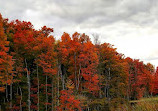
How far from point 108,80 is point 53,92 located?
49.5 ft

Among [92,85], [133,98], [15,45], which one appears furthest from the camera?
[133,98]

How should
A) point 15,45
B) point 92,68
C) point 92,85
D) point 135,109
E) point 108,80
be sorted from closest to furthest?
point 135,109 < point 15,45 < point 92,85 < point 92,68 < point 108,80

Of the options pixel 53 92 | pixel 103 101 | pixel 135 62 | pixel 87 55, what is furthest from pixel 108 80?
pixel 135 62

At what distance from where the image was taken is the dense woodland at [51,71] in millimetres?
27430

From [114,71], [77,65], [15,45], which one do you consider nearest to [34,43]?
[15,45]

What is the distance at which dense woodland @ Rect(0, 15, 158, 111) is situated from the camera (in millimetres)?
27430

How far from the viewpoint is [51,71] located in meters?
30.1

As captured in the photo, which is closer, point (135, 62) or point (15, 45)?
point (15, 45)

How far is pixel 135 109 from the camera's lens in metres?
9.26

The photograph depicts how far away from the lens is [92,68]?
38375 millimetres

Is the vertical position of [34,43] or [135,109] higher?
[34,43]

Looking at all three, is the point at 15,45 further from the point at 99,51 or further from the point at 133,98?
the point at 133,98

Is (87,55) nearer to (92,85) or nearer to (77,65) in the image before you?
(77,65)

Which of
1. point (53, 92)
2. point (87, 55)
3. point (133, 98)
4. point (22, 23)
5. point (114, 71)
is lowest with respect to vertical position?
point (133, 98)
